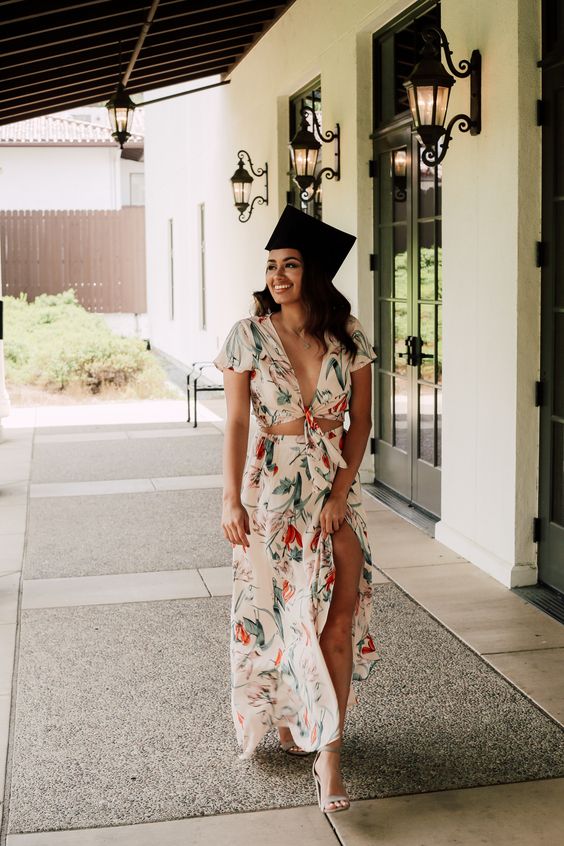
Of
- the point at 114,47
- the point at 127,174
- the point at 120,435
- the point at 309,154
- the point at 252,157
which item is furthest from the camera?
the point at 127,174

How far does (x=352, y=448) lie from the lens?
370 centimetres

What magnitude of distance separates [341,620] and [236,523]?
0.47 m

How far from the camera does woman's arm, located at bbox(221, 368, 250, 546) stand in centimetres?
367

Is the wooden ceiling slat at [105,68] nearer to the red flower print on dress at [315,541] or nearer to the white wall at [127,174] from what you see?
the red flower print on dress at [315,541]

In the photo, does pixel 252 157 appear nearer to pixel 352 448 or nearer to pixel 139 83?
pixel 139 83

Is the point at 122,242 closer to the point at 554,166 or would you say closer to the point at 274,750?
the point at 554,166

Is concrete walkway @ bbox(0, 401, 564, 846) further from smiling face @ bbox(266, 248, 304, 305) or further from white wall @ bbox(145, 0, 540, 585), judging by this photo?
smiling face @ bbox(266, 248, 304, 305)

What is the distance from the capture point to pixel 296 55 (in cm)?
1064

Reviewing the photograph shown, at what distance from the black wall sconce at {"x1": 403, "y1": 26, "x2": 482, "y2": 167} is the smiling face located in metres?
2.60

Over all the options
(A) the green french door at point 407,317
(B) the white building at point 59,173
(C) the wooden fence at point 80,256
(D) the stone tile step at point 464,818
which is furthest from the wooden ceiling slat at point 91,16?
(B) the white building at point 59,173

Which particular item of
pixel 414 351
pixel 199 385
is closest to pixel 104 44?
pixel 414 351

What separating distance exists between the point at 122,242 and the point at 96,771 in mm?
22870

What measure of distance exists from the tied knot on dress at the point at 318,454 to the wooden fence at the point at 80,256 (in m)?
22.5

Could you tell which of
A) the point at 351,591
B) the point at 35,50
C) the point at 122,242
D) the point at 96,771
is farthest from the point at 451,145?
the point at 122,242
